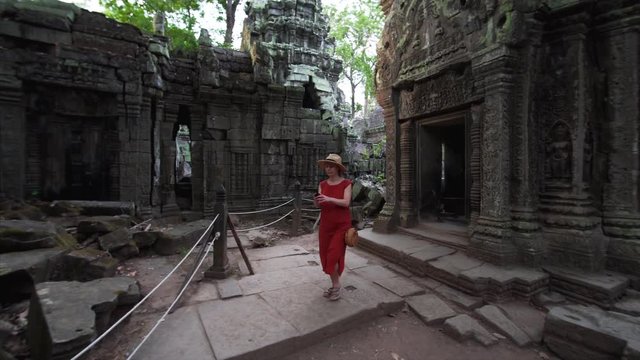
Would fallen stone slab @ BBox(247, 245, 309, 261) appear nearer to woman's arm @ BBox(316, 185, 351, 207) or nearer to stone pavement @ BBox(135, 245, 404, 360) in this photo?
stone pavement @ BBox(135, 245, 404, 360)

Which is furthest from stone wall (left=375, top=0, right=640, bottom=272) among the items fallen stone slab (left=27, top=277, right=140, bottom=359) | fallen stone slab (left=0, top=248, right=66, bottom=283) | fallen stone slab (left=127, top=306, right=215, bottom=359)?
fallen stone slab (left=0, top=248, right=66, bottom=283)

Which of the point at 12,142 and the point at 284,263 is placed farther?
the point at 12,142

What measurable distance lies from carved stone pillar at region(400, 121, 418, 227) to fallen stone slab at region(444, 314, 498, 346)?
9.29 ft

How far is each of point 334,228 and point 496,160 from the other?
100.0 inches

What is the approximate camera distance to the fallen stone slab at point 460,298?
3.41m

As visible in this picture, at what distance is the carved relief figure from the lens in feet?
12.9

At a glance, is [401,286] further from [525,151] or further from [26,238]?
[26,238]

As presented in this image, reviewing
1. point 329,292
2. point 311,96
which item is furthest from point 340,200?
point 311,96

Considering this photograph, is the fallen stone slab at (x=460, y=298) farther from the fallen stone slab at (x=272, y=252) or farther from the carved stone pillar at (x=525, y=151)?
the fallen stone slab at (x=272, y=252)

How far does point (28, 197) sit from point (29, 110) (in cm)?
203

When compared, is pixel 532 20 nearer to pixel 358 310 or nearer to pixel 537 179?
pixel 537 179

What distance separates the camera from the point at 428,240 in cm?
516

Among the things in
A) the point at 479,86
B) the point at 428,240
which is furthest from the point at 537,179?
the point at 428,240

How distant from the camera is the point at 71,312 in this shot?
2.29 metres
